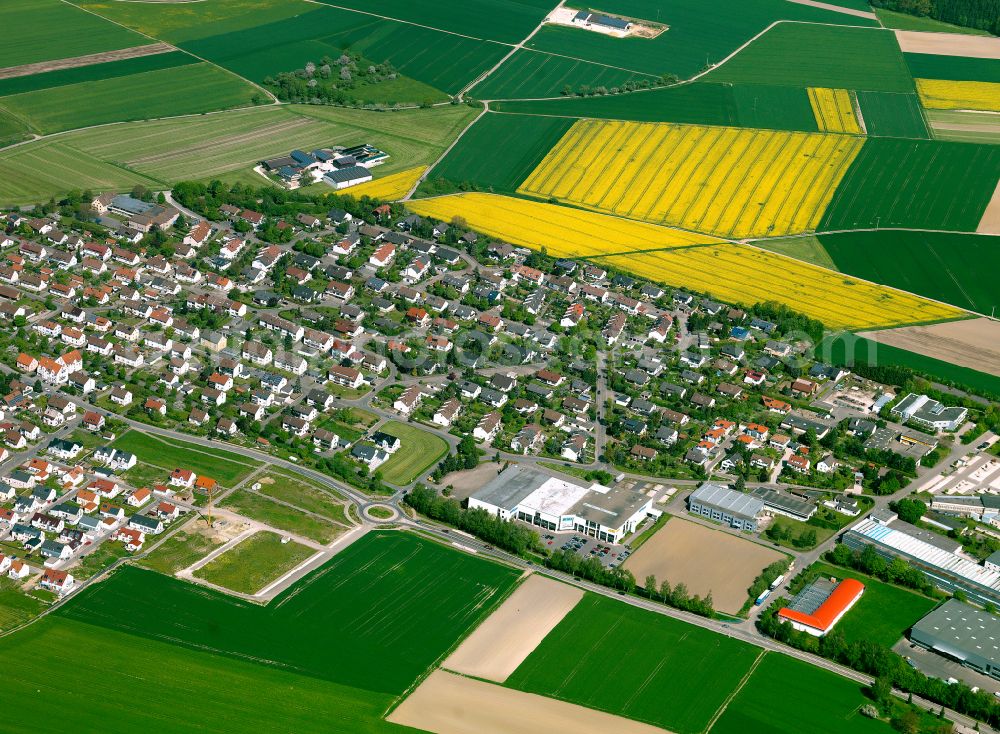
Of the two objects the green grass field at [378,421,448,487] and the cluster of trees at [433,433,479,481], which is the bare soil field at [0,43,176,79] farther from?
the cluster of trees at [433,433,479,481]

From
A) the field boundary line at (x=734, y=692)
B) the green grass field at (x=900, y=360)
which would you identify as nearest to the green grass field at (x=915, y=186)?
the green grass field at (x=900, y=360)

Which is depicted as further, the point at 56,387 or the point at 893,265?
the point at 893,265

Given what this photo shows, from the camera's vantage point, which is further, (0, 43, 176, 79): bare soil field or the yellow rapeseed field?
(0, 43, 176, 79): bare soil field

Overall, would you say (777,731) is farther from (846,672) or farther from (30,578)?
(30,578)

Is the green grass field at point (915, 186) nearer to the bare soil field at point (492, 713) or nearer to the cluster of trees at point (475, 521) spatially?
the cluster of trees at point (475, 521)

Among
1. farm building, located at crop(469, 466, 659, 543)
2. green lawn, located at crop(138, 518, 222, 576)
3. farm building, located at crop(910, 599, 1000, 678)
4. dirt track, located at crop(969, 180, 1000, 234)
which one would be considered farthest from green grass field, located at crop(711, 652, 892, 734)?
dirt track, located at crop(969, 180, 1000, 234)

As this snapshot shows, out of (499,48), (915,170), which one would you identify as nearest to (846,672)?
(915,170)
